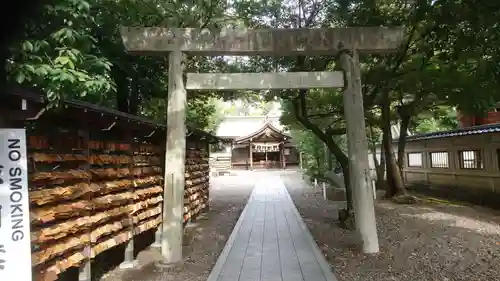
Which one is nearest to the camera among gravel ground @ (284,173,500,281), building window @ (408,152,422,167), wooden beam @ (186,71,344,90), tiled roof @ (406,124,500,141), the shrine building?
gravel ground @ (284,173,500,281)

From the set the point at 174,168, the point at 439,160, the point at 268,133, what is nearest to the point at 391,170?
the point at 439,160

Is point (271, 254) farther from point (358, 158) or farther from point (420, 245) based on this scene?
point (420, 245)

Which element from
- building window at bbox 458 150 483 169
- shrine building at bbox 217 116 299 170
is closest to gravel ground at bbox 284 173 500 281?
building window at bbox 458 150 483 169

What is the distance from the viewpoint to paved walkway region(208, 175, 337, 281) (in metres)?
5.89

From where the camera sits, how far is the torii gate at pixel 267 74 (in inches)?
271

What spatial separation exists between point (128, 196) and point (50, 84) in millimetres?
2951

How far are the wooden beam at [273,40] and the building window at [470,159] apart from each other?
10859 millimetres

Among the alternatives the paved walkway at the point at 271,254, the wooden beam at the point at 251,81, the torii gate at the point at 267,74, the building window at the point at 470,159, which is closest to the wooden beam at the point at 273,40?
the torii gate at the point at 267,74

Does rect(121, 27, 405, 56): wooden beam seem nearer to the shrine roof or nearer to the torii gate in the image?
the torii gate

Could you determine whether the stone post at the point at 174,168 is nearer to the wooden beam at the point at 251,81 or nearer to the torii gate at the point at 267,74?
the torii gate at the point at 267,74

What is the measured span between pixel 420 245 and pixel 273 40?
4.87 meters

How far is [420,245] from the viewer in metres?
7.64

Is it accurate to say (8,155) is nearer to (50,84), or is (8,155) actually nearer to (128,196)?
(50,84)

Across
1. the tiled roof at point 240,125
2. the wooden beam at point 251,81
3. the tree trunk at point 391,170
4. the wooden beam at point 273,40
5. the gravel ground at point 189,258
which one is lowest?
the gravel ground at point 189,258
